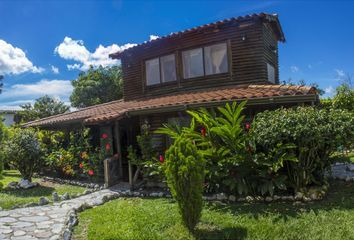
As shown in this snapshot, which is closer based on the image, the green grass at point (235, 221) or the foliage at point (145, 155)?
the green grass at point (235, 221)

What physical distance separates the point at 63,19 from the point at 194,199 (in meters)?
10.4

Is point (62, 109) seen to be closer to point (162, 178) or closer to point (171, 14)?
point (171, 14)

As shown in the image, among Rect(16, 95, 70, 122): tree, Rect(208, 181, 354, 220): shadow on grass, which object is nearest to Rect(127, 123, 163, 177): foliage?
Rect(208, 181, 354, 220): shadow on grass

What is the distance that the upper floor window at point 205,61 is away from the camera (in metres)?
13.0

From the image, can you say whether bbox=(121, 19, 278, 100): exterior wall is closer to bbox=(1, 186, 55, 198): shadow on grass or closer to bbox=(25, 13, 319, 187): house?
bbox=(25, 13, 319, 187): house

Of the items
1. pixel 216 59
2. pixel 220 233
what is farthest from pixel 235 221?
pixel 216 59

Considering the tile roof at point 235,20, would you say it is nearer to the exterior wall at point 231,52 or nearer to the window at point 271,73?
the exterior wall at point 231,52

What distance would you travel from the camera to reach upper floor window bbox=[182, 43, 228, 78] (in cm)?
1298

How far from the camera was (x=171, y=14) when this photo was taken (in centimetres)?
1343

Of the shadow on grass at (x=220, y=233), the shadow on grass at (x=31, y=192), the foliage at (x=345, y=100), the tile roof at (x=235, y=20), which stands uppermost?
the tile roof at (x=235, y=20)

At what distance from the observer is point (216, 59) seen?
13.1m

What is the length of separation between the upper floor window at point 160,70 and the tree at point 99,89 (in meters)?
19.9

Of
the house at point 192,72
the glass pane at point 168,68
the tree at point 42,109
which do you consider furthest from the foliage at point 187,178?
the tree at point 42,109

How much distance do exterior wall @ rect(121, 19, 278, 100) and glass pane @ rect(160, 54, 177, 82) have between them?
0.22 metres
